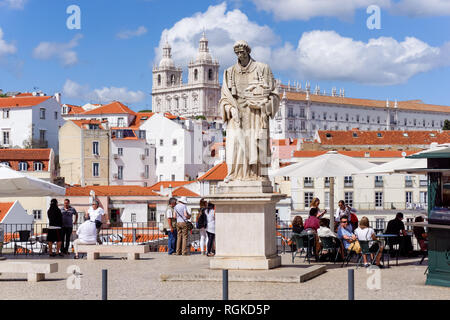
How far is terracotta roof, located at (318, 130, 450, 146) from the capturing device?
10338cm

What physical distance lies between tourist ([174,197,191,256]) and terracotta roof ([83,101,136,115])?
10271 centimetres

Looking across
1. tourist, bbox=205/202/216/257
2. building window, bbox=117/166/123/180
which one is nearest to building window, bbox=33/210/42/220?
building window, bbox=117/166/123/180

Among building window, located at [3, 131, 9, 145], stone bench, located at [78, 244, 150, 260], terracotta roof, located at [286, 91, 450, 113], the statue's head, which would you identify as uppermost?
terracotta roof, located at [286, 91, 450, 113]

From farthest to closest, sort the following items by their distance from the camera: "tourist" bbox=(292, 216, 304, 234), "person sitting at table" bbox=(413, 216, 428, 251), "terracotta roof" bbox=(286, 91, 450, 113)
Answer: "terracotta roof" bbox=(286, 91, 450, 113) → "person sitting at table" bbox=(413, 216, 428, 251) → "tourist" bbox=(292, 216, 304, 234)

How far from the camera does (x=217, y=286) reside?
38.2 ft

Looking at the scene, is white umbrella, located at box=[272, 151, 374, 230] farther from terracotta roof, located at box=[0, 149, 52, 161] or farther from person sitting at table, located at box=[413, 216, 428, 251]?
terracotta roof, located at box=[0, 149, 52, 161]

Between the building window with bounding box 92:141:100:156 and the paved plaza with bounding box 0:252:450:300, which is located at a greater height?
the building window with bounding box 92:141:100:156

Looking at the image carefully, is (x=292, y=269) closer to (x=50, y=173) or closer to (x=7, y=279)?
(x=7, y=279)

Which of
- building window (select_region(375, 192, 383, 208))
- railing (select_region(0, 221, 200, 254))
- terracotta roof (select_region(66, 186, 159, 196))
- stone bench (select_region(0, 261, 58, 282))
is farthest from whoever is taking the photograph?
building window (select_region(375, 192, 383, 208))

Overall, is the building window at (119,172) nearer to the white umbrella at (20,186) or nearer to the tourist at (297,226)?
the white umbrella at (20,186)

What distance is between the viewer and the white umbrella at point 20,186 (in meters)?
16.2

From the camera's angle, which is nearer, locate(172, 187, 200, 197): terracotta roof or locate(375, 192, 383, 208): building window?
locate(375, 192, 383, 208): building window

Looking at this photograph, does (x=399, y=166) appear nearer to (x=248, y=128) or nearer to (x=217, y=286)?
(x=248, y=128)

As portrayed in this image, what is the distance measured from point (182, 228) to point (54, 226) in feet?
A: 10.1
